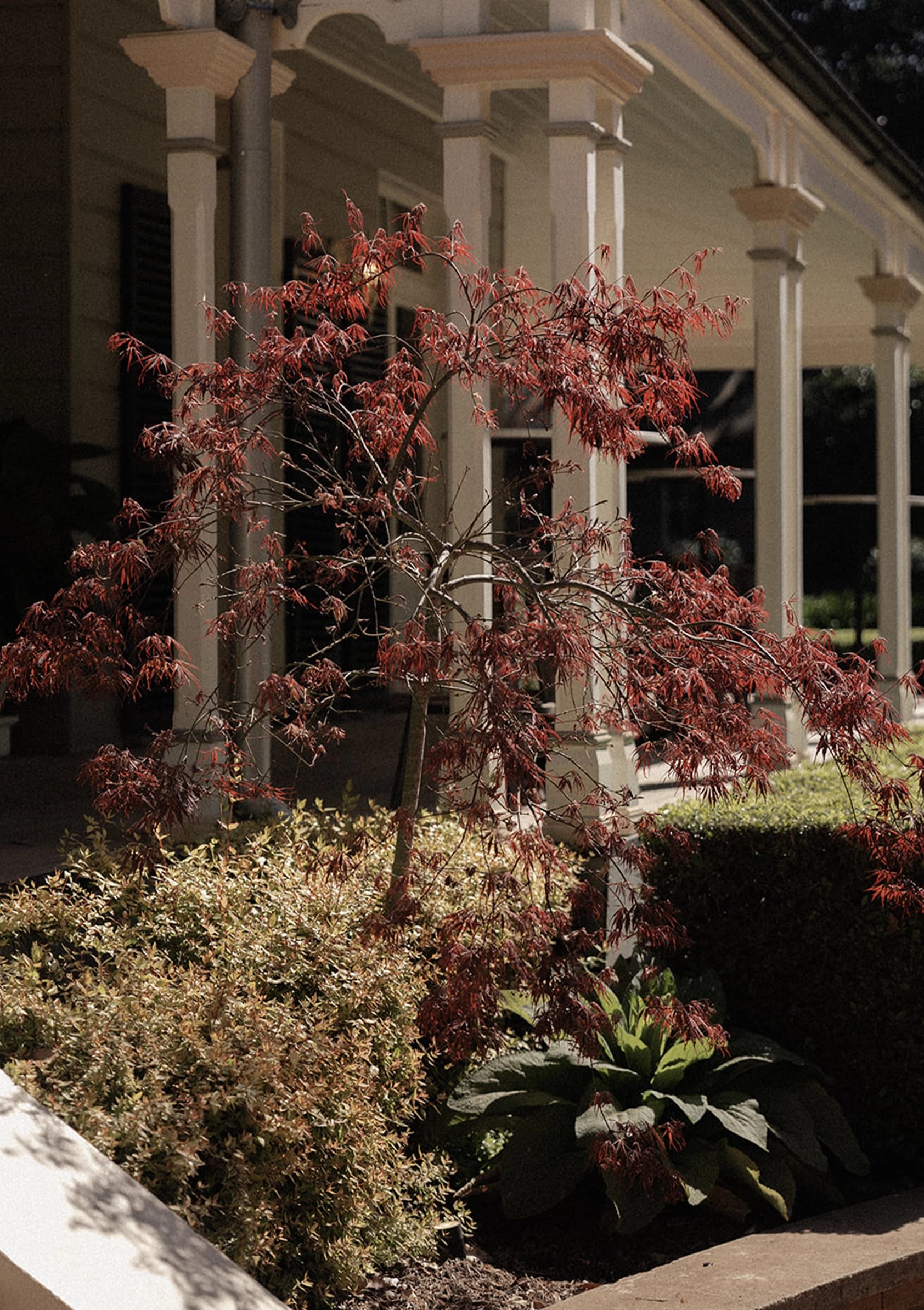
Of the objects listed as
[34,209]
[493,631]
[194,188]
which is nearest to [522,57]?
[194,188]

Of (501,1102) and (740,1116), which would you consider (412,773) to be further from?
(740,1116)

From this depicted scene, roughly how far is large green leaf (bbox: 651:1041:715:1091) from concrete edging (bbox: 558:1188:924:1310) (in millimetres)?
439

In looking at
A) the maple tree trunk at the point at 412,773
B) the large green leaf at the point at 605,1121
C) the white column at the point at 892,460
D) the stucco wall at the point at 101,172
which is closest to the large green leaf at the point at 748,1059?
Answer: the large green leaf at the point at 605,1121

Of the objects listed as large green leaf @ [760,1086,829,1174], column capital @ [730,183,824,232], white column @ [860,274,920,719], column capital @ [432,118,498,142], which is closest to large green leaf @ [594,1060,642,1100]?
large green leaf @ [760,1086,829,1174]

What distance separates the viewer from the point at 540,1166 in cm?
398

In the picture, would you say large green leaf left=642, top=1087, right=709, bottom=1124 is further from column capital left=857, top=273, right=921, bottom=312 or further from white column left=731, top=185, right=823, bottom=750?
column capital left=857, top=273, right=921, bottom=312

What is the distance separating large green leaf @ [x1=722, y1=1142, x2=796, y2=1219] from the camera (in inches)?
158

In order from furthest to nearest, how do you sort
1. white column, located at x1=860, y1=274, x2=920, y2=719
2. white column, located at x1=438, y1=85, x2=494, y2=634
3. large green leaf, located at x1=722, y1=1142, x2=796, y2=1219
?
1. white column, located at x1=860, y1=274, x2=920, y2=719
2. white column, located at x1=438, y1=85, x2=494, y2=634
3. large green leaf, located at x1=722, y1=1142, x2=796, y2=1219

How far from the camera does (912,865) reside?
442 cm

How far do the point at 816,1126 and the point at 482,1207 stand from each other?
0.93 meters

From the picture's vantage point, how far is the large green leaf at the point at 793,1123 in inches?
163

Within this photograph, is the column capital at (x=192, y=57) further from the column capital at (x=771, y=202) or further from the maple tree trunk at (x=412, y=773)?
the column capital at (x=771, y=202)

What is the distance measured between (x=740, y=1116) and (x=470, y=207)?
394 centimetres

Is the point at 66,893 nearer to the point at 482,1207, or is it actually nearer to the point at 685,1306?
the point at 482,1207
